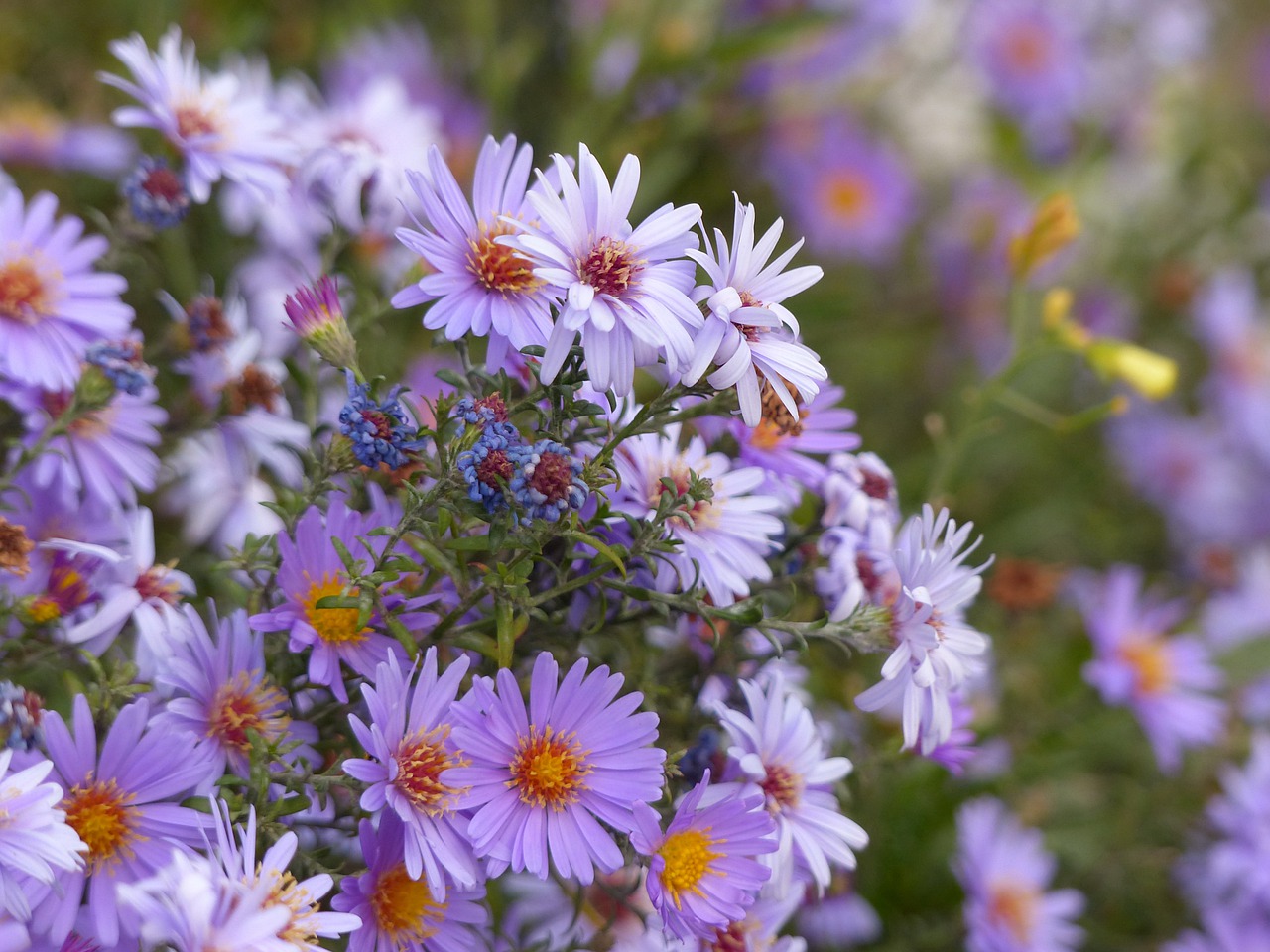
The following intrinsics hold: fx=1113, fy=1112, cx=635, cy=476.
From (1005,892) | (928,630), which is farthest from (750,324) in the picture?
(1005,892)

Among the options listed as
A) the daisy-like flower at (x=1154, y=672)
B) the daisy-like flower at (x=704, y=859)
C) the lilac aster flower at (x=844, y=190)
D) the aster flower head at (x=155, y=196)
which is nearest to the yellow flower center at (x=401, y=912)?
the daisy-like flower at (x=704, y=859)

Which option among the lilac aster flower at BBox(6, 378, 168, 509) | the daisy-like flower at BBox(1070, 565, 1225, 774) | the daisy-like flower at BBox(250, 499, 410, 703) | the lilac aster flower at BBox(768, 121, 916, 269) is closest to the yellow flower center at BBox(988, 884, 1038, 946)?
the daisy-like flower at BBox(1070, 565, 1225, 774)

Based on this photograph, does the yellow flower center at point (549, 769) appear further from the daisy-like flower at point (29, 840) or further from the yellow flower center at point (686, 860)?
the daisy-like flower at point (29, 840)

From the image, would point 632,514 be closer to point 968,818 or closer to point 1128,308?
point 968,818

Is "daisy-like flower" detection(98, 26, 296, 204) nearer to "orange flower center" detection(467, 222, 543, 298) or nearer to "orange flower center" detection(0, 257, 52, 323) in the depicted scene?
"orange flower center" detection(0, 257, 52, 323)

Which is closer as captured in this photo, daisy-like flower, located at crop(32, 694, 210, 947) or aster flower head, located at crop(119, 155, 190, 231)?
daisy-like flower, located at crop(32, 694, 210, 947)
